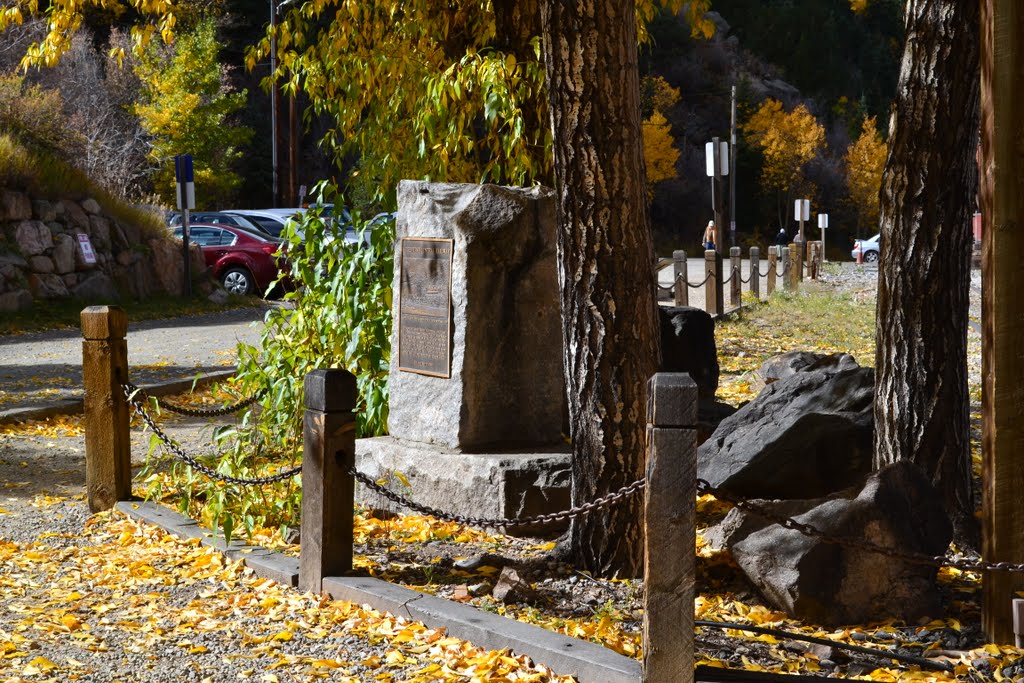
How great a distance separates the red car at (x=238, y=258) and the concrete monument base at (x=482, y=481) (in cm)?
1740

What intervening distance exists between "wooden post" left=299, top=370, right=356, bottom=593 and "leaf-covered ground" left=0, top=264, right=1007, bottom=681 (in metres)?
0.21

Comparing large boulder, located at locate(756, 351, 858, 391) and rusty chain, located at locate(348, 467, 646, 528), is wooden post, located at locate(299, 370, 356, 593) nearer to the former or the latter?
rusty chain, located at locate(348, 467, 646, 528)

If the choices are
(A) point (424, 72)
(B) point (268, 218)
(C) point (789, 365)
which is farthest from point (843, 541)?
(B) point (268, 218)

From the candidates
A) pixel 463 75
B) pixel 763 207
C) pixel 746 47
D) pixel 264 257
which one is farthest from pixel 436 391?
pixel 746 47

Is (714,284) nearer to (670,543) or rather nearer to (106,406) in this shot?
(106,406)

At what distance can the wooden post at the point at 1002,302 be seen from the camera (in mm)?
4184

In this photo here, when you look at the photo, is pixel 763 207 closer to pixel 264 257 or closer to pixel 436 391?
pixel 264 257

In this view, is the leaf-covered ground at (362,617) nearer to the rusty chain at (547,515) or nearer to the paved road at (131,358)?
the rusty chain at (547,515)

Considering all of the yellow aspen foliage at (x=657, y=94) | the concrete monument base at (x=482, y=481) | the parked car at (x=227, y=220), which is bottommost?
the concrete monument base at (x=482, y=481)

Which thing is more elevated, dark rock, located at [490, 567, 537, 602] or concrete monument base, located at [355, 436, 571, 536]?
concrete monument base, located at [355, 436, 571, 536]

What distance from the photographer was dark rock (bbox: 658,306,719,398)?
9.69 m

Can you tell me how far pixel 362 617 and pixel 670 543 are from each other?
1622mm

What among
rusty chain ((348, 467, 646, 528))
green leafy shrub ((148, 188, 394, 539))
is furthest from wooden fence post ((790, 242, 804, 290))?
rusty chain ((348, 467, 646, 528))

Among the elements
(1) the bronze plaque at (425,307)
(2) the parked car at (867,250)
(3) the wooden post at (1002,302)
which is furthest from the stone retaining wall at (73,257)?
(2) the parked car at (867,250)
